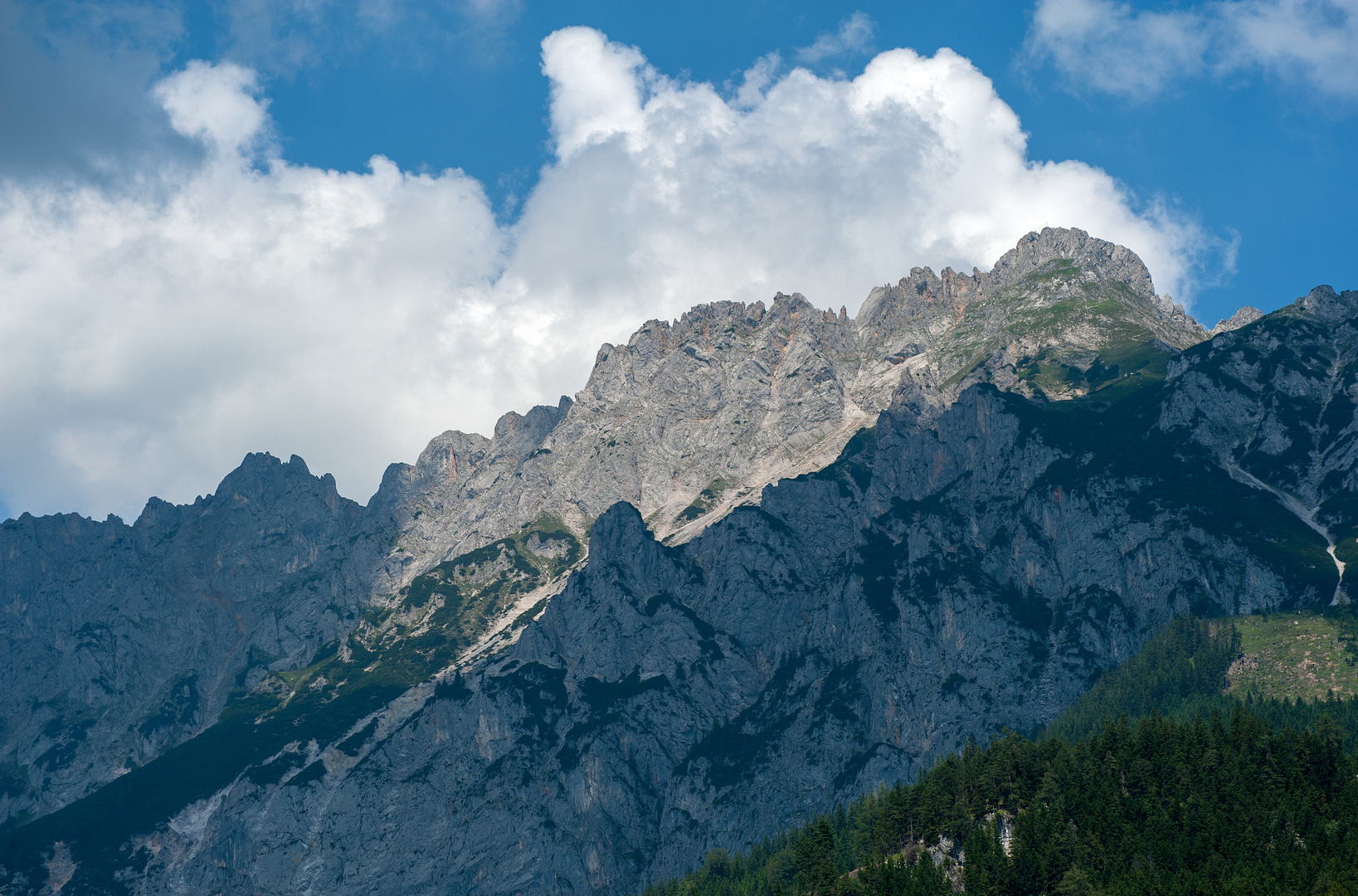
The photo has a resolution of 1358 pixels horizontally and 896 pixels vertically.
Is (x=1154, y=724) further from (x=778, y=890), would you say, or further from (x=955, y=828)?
(x=778, y=890)

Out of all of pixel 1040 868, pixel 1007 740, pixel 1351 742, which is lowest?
pixel 1351 742

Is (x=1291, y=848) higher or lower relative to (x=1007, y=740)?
lower

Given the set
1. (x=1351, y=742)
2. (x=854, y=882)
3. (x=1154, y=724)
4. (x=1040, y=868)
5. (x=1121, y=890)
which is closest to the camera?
(x=1121, y=890)

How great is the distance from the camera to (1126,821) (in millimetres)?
155000

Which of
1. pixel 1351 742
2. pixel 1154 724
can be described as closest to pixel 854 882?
pixel 1154 724

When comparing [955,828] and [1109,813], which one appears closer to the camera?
[1109,813]

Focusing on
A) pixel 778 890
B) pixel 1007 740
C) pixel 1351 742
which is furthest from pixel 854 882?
pixel 1351 742

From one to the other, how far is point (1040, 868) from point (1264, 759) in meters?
40.3

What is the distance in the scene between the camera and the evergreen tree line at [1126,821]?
139375 millimetres

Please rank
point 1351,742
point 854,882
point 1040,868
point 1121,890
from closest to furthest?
1. point 1121,890
2. point 1040,868
3. point 854,882
4. point 1351,742

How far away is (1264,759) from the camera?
166 m

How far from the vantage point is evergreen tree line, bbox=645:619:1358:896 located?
457 feet

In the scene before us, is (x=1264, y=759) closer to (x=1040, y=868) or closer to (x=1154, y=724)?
(x=1154, y=724)

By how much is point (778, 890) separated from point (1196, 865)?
5661 centimetres
